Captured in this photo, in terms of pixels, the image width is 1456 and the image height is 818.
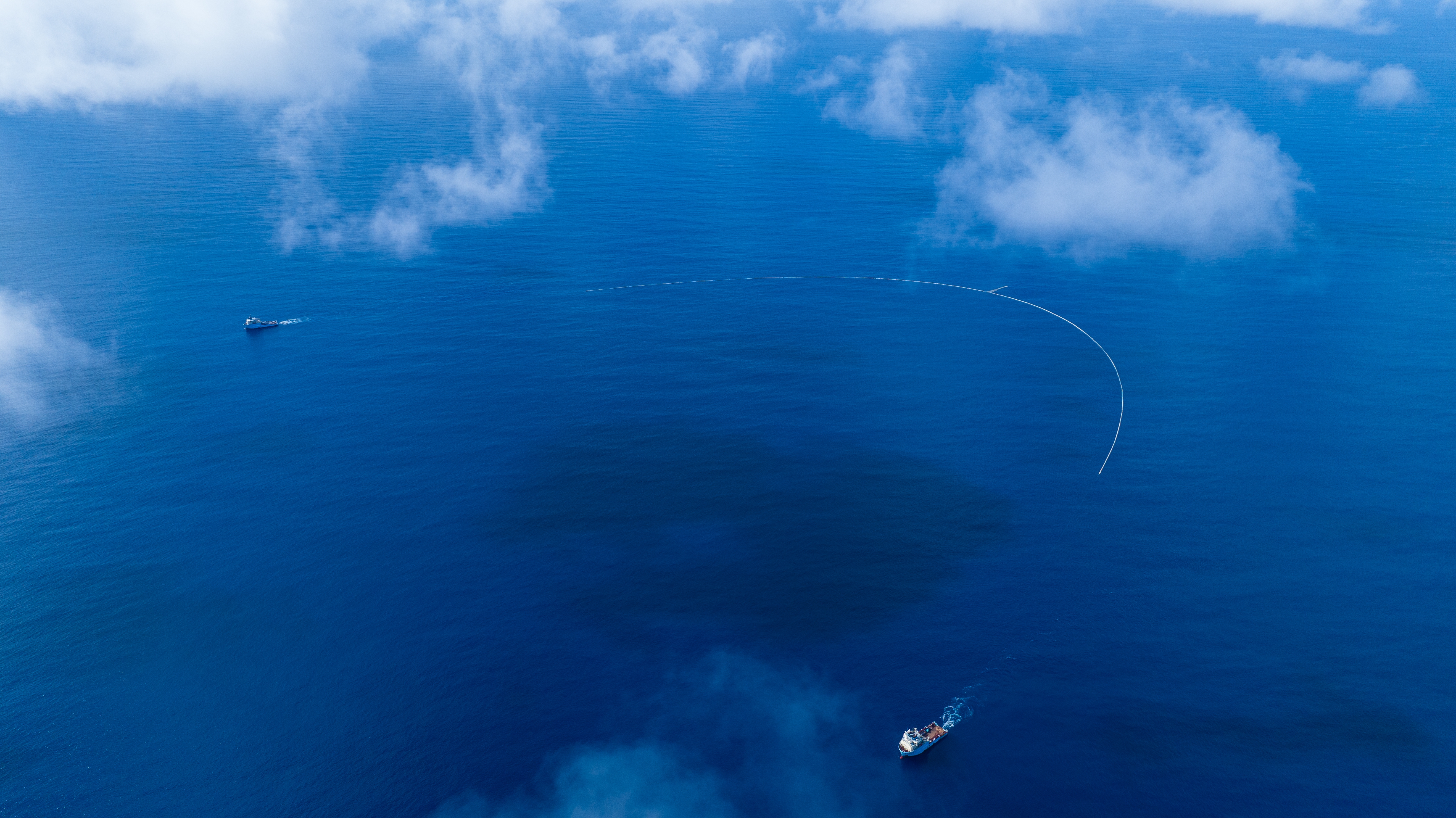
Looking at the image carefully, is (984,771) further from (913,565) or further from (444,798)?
(444,798)

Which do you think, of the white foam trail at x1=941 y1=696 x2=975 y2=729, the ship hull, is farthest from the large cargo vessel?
the white foam trail at x1=941 y1=696 x2=975 y2=729

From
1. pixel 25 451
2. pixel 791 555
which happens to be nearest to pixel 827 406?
pixel 791 555

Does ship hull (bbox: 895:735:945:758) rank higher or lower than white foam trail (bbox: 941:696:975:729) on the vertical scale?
lower

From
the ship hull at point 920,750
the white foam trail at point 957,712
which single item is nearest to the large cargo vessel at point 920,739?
the ship hull at point 920,750

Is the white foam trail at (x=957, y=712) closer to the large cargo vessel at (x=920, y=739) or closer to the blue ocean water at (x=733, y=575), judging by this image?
the blue ocean water at (x=733, y=575)

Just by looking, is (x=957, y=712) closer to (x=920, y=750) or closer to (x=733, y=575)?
(x=920, y=750)

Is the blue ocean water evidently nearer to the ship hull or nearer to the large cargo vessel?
the ship hull

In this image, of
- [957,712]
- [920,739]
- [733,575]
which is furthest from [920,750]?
[733,575]

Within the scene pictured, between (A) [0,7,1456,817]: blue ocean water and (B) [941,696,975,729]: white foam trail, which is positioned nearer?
(A) [0,7,1456,817]: blue ocean water
